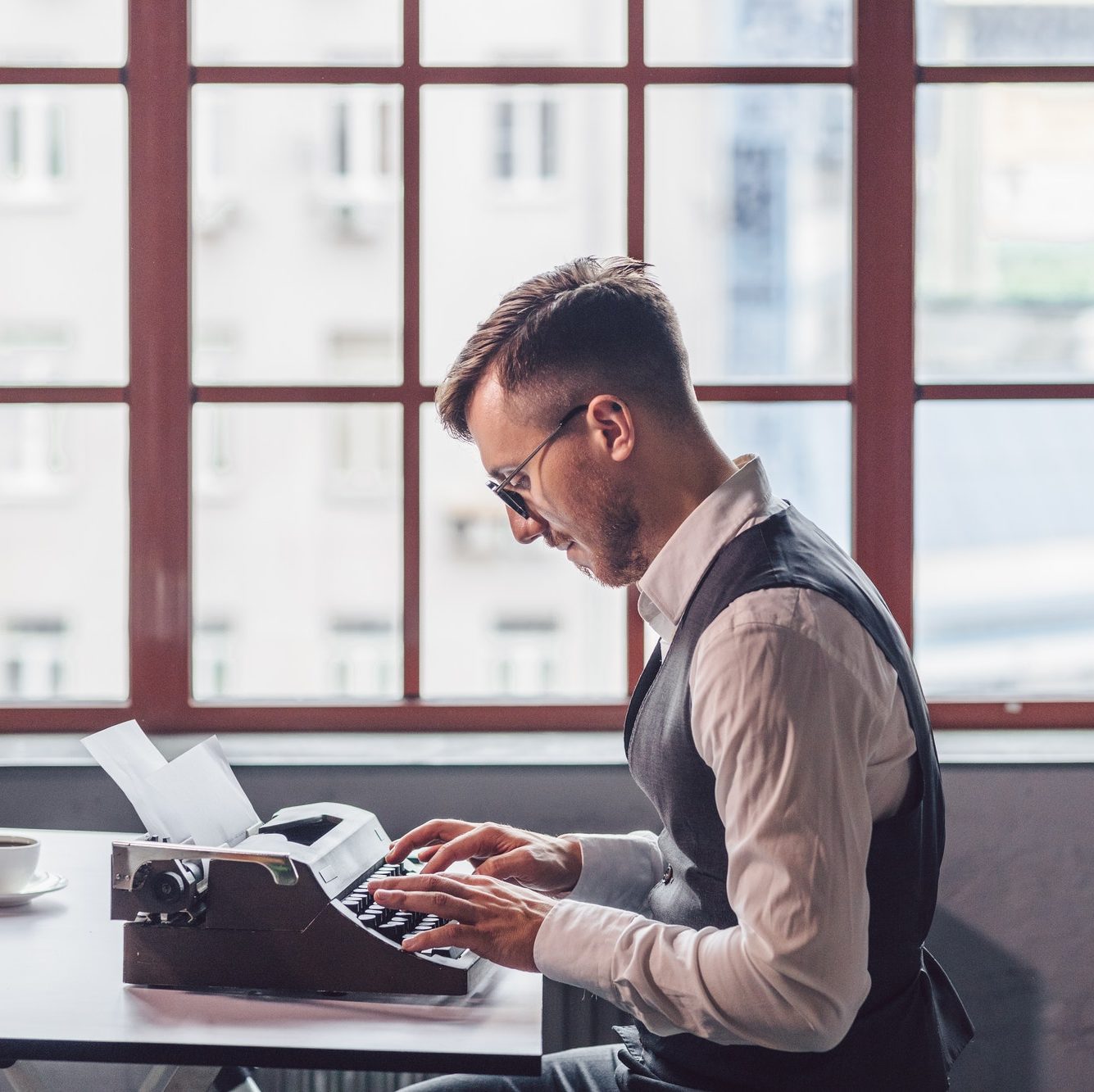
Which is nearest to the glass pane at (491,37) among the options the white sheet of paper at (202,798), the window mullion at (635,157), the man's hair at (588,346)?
the window mullion at (635,157)

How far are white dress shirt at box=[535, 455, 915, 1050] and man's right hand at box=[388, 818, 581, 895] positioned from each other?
26 centimetres

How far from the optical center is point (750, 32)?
7.48ft

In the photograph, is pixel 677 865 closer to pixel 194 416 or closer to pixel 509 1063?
pixel 509 1063

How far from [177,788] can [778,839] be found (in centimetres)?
71

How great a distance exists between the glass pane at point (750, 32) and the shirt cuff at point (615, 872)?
1.56 metres

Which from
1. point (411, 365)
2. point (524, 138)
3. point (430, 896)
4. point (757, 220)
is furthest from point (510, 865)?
point (524, 138)

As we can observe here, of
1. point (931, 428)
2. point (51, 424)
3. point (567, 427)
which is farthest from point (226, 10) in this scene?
point (931, 428)

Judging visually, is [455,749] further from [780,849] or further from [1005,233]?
[1005,233]

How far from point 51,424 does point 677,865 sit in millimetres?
2131

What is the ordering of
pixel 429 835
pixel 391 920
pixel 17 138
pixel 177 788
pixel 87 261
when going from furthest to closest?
pixel 17 138, pixel 87 261, pixel 429 835, pixel 177 788, pixel 391 920

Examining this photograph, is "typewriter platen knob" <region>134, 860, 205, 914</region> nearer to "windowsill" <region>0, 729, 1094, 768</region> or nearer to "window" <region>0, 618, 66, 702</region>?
"windowsill" <region>0, 729, 1094, 768</region>

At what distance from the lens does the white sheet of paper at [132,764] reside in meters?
1.25

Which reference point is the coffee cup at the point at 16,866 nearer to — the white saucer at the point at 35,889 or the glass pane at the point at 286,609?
the white saucer at the point at 35,889

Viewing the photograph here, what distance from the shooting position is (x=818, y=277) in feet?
7.54
